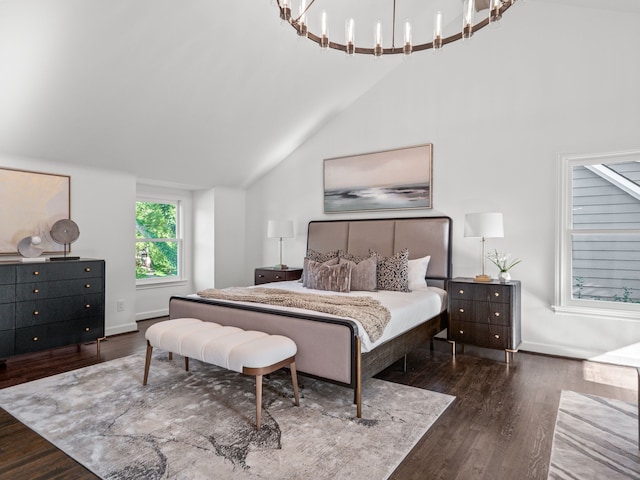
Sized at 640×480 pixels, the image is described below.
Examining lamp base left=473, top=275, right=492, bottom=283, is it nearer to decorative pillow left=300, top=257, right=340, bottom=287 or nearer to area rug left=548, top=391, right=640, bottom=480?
area rug left=548, top=391, right=640, bottom=480

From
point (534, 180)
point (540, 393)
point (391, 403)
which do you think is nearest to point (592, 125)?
point (534, 180)

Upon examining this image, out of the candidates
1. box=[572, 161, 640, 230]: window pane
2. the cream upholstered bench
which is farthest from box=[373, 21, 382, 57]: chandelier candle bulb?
box=[572, 161, 640, 230]: window pane

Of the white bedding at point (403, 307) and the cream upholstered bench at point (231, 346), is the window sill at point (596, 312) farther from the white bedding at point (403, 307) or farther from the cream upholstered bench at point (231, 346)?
the cream upholstered bench at point (231, 346)

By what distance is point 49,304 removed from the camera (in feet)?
11.8

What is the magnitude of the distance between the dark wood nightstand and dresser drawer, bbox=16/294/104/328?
1.95 meters

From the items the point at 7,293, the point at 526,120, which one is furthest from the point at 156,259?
the point at 526,120

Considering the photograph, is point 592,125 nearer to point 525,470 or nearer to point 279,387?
point 525,470

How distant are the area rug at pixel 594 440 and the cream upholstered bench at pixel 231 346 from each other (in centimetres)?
153

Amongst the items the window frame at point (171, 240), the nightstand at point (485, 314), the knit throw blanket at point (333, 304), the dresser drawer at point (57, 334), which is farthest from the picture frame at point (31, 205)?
the nightstand at point (485, 314)

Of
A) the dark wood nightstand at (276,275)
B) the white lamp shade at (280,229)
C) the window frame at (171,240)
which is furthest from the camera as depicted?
the window frame at (171,240)

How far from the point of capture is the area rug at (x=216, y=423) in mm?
1924

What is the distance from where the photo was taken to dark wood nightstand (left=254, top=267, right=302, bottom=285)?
5113mm

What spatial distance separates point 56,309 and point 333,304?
2.66 metres

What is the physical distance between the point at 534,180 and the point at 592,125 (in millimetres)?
680
